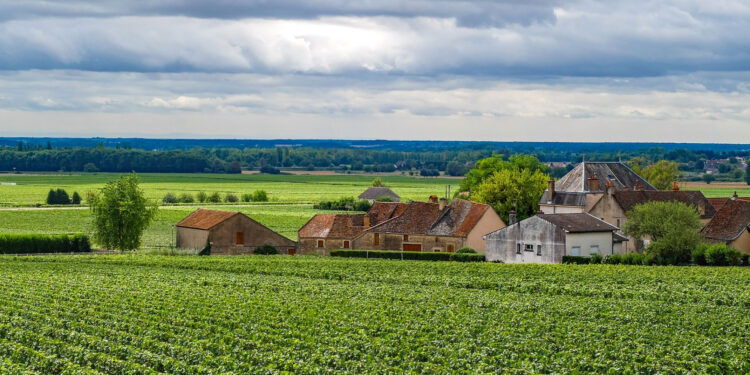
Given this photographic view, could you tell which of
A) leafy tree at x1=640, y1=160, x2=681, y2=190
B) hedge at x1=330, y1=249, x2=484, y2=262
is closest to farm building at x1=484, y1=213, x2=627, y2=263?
hedge at x1=330, y1=249, x2=484, y2=262

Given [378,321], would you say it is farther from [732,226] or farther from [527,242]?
[732,226]

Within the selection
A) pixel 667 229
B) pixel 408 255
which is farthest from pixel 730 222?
pixel 408 255

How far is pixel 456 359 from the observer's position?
28.3m

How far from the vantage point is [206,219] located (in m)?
82.0

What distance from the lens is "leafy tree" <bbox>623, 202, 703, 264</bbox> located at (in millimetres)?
63781

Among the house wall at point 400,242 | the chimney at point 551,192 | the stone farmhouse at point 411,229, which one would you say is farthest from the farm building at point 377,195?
the house wall at point 400,242

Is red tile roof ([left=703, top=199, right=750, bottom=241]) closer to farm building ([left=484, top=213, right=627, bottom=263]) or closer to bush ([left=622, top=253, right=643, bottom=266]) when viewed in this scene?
farm building ([left=484, top=213, right=627, bottom=263])

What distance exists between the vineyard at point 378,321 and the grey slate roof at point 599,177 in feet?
88.7

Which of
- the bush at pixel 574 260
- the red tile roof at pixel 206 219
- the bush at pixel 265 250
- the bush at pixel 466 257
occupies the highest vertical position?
the red tile roof at pixel 206 219

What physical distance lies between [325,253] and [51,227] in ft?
117

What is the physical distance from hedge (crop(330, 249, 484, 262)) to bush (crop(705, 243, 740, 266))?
15363 mm

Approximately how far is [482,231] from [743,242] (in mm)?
18601

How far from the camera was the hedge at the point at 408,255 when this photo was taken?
69.6 metres

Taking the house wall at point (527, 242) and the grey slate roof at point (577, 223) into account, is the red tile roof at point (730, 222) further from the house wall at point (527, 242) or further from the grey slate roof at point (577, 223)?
the house wall at point (527, 242)
